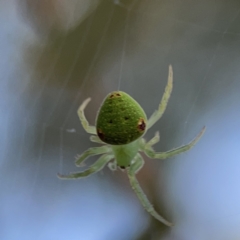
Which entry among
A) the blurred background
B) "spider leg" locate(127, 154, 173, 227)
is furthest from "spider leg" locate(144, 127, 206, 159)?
the blurred background


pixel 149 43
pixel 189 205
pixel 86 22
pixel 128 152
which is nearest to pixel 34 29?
pixel 86 22

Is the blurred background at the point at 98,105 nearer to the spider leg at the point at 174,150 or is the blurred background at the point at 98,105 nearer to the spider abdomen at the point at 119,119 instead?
the spider leg at the point at 174,150

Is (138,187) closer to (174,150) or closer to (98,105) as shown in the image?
(174,150)

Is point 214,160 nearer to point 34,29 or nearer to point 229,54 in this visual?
point 229,54

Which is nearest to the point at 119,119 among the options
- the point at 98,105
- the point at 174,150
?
the point at 174,150

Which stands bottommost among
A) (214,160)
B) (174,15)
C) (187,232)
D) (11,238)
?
(11,238)
